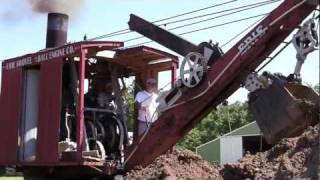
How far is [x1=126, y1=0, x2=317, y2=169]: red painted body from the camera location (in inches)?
307

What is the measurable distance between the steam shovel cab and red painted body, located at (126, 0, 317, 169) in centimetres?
67

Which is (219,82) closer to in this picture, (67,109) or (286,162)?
(286,162)

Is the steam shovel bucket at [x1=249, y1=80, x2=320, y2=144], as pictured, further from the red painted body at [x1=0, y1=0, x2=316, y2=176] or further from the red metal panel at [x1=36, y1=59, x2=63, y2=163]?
the red metal panel at [x1=36, y1=59, x2=63, y2=163]

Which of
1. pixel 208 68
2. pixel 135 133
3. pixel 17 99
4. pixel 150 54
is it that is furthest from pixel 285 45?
pixel 17 99

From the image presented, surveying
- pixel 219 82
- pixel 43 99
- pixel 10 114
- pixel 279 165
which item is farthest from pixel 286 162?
pixel 10 114

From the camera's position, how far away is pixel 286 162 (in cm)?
675

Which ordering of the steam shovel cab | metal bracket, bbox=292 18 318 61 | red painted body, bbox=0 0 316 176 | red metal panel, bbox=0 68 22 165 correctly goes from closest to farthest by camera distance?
metal bracket, bbox=292 18 318 61
red painted body, bbox=0 0 316 176
the steam shovel cab
red metal panel, bbox=0 68 22 165

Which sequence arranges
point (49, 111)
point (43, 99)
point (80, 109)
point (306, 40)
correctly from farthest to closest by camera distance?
point (43, 99)
point (49, 111)
point (80, 109)
point (306, 40)

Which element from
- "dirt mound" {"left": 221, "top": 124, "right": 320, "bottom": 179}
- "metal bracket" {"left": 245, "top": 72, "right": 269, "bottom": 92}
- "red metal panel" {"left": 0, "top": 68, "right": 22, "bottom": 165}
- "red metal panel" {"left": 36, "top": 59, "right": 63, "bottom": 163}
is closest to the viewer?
"dirt mound" {"left": 221, "top": 124, "right": 320, "bottom": 179}

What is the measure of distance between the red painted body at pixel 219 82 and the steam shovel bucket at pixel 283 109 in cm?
55

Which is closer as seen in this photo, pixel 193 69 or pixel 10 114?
pixel 193 69

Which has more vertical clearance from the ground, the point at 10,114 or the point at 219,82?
the point at 219,82

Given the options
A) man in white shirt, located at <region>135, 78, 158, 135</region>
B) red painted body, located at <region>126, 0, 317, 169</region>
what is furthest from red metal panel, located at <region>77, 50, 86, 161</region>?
man in white shirt, located at <region>135, 78, 158, 135</region>

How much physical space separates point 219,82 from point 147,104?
2.07 m
